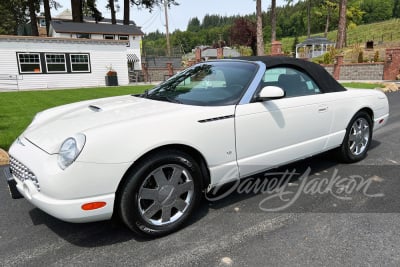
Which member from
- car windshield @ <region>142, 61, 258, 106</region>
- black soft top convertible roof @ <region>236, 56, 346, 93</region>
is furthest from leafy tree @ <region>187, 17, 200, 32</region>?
car windshield @ <region>142, 61, 258, 106</region>

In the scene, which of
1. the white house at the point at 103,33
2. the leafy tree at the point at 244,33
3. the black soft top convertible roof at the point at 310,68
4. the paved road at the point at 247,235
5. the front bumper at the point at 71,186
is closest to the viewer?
the front bumper at the point at 71,186

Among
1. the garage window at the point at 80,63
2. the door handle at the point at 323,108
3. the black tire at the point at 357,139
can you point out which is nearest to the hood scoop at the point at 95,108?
the door handle at the point at 323,108

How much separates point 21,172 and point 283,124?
8.02 ft

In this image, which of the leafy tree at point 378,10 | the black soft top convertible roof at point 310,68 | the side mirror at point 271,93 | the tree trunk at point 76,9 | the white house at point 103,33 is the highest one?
the leafy tree at point 378,10

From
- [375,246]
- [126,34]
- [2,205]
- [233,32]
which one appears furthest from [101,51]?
[233,32]

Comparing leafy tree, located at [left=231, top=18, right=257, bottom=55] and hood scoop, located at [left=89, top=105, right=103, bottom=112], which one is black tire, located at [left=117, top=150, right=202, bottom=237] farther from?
leafy tree, located at [left=231, top=18, right=257, bottom=55]

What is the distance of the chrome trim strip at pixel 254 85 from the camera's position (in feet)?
10.3

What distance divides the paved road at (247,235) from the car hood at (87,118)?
0.82 metres

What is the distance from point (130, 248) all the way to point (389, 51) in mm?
20758

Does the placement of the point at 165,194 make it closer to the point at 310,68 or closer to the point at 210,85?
the point at 210,85

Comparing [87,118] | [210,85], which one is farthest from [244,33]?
[87,118]

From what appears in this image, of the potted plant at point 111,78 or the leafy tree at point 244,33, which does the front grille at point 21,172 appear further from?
the leafy tree at point 244,33

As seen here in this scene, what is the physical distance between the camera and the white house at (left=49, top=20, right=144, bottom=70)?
102 ft

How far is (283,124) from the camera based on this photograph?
133 inches
